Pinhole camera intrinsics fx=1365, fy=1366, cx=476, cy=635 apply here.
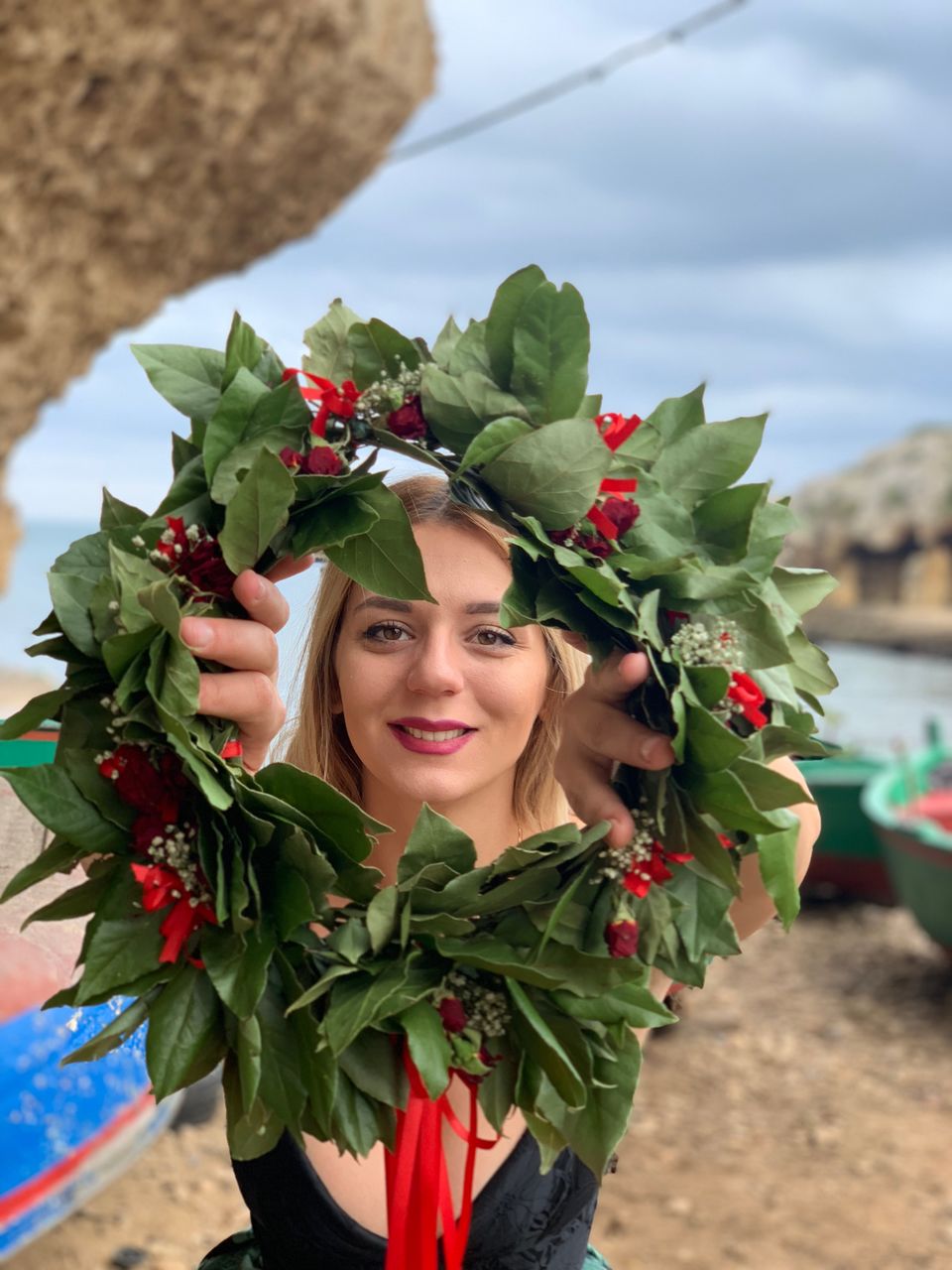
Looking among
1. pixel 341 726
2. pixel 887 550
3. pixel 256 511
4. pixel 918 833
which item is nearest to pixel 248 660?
pixel 256 511

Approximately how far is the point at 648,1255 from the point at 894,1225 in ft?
2.74

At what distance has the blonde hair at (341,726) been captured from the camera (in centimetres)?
168

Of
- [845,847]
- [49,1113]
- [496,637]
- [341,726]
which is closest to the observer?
[496,637]

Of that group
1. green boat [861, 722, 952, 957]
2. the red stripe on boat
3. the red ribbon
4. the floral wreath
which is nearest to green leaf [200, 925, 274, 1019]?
the floral wreath

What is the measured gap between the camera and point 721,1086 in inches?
221

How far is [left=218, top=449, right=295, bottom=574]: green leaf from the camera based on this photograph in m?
1.24

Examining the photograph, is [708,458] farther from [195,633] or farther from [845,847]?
[845,847]

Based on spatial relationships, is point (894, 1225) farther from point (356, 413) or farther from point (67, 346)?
point (67, 346)

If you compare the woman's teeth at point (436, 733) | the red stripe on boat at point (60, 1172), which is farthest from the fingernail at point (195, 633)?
the red stripe on boat at point (60, 1172)

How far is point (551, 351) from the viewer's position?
1358 millimetres

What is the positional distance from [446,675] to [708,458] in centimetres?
36

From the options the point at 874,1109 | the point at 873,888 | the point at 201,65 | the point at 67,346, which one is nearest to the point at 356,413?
the point at 874,1109

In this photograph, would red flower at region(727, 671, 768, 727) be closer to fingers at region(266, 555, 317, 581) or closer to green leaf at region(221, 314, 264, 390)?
fingers at region(266, 555, 317, 581)

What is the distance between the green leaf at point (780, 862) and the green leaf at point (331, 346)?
0.65 metres
